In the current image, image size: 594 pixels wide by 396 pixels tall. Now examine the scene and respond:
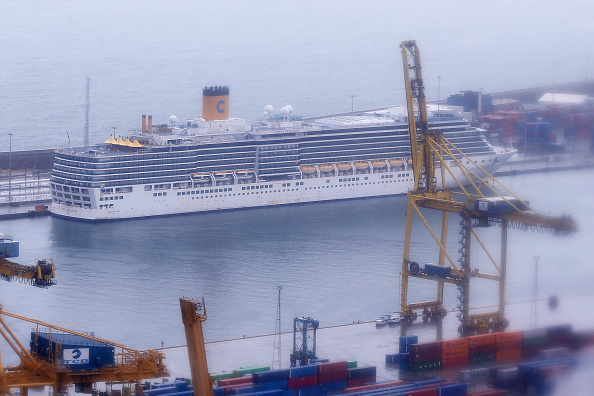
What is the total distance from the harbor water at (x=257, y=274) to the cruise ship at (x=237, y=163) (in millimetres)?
709

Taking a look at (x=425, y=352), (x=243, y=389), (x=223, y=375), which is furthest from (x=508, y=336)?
(x=243, y=389)

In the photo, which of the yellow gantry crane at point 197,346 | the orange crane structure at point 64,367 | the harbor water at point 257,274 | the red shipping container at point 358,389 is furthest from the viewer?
the harbor water at point 257,274

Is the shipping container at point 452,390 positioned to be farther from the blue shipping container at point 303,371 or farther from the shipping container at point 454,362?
the shipping container at point 454,362

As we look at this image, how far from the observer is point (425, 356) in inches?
492

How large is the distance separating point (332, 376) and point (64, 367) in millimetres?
2755

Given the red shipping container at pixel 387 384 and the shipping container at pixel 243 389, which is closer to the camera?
the shipping container at pixel 243 389

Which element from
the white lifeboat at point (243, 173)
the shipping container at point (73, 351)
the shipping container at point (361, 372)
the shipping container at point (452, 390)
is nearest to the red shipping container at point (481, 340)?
the shipping container at point (361, 372)

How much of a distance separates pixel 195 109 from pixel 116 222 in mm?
15072

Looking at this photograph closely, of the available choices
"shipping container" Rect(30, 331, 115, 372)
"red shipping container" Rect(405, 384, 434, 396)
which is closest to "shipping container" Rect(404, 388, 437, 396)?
"red shipping container" Rect(405, 384, 434, 396)

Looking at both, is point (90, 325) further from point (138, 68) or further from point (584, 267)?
point (138, 68)

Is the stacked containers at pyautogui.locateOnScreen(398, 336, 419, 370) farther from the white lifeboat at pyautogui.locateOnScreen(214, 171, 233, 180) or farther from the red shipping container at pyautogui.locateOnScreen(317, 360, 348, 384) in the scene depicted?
the white lifeboat at pyautogui.locateOnScreen(214, 171, 233, 180)

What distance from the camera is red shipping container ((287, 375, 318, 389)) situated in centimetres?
1139

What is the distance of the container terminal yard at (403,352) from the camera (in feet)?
33.3

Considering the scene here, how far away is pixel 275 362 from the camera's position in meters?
12.8
